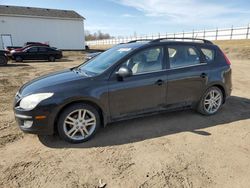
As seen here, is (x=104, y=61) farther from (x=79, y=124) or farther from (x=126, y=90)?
(x=79, y=124)

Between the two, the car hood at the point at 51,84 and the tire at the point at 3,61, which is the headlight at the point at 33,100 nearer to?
the car hood at the point at 51,84

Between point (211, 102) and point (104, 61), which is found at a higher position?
point (104, 61)

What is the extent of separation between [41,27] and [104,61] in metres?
29.1

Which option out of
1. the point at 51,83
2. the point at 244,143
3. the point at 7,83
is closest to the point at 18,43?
the point at 7,83

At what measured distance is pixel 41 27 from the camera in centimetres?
2995

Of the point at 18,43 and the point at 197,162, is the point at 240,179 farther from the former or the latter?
the point at 18,43

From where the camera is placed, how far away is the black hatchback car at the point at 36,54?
18.3 metres

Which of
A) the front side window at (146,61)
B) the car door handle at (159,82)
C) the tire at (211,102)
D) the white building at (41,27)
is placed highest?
the white building at (41,27)

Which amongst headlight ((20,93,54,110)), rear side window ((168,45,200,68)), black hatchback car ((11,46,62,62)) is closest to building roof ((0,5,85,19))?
black hatchback car ((11,46,62,62))

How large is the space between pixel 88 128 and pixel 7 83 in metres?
6.49

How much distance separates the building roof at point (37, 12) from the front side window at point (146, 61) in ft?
95.8

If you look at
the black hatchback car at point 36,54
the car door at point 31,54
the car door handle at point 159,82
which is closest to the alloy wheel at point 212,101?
the car door handle at point 159,82

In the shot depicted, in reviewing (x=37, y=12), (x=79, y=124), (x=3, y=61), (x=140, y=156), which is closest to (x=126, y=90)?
(x=79, y=124)

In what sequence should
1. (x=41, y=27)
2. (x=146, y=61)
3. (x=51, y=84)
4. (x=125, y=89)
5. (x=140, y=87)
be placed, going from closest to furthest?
(x=51, y=84)
(x=125, y=89)
(x=140, y=87)
(x=146, y=61)
(x=41, y=27)
